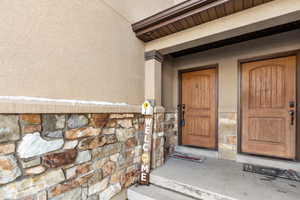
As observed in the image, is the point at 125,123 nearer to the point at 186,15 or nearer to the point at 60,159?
the point at 60,159

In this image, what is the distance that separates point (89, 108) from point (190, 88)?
2.32 m

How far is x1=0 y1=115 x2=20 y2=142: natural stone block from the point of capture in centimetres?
86

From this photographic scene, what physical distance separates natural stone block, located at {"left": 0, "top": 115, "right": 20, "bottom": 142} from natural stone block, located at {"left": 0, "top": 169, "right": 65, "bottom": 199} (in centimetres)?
30

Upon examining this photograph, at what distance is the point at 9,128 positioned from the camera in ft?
2.92

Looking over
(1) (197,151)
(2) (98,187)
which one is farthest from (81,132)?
(1) (197,151)

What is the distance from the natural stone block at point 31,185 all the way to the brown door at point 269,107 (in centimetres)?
285

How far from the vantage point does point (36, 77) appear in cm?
109

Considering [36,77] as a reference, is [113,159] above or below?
below

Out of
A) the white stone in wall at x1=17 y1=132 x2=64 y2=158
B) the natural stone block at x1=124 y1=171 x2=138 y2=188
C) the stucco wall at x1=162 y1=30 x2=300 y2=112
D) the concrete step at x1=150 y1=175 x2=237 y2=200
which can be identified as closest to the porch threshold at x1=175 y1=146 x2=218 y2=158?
the stucco wall at x1=162 y1=30 x2=300 y2=112

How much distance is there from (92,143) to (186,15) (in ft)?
5.67

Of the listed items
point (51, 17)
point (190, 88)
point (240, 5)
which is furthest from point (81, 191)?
point (190, 88)

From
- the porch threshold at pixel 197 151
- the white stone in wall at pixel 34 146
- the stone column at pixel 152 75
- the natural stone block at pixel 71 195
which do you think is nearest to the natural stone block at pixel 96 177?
the natural stone block at pixel 71 195

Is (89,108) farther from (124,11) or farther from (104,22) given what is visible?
(124,11)

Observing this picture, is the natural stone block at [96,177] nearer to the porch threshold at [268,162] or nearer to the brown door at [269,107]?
the porch threshold at [268,162]
